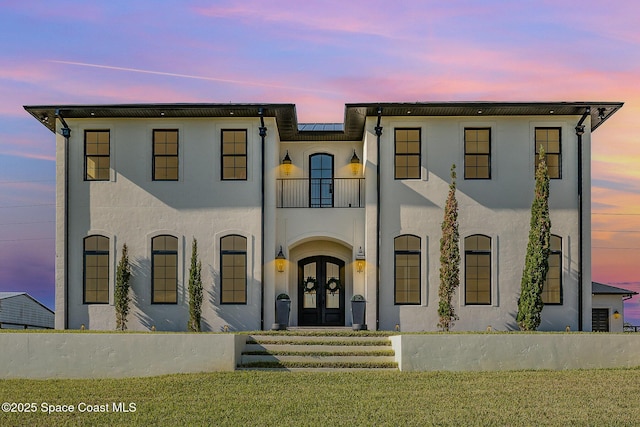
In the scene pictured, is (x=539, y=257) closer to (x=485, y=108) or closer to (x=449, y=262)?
(x=449, y=262)

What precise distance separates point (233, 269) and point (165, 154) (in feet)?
12.2

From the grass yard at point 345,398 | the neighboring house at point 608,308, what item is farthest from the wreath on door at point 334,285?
the neighboring house at point 608,308

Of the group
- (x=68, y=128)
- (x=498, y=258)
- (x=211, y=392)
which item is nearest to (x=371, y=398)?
(x=211, y=392)

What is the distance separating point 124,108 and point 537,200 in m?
11.0

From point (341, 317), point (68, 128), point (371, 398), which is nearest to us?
point (371, 398)

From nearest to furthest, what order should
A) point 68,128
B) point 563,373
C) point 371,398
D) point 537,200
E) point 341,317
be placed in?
point 371,398 < point 563,373 < point 537,200 < point 68,128 < point 341,317

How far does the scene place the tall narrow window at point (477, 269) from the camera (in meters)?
19.5

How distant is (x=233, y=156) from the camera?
65.9 ft

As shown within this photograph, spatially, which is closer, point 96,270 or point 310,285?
point 96,270

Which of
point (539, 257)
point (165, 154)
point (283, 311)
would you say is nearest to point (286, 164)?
point (165, 154)

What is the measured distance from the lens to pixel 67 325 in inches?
779

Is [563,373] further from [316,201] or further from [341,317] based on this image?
[316,201]

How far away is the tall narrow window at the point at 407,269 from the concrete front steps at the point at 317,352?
2.57 m

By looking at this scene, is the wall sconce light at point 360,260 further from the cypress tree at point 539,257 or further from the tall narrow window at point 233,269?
the cypress tree at point 539,257
